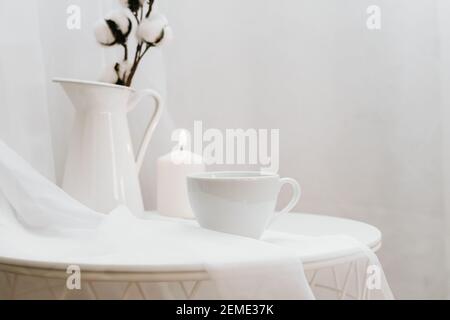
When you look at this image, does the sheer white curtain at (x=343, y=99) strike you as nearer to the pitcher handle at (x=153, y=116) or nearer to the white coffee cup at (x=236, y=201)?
the pitcher handle at (x=153, y=116)

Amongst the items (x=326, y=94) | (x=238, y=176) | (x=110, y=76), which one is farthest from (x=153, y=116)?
(x=326, y=94)

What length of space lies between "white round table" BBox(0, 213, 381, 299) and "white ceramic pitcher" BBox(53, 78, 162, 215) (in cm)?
9

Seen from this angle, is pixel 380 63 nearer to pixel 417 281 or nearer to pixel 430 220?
pixel 430 220

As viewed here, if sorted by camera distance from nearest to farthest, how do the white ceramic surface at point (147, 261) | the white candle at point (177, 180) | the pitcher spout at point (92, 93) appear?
the white ceramic surface at point (147, 261), the pitcher spout at point (92, 93), the white candle at point (177, 180)

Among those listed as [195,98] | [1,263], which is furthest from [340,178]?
[1,263]

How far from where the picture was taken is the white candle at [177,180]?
83 cm

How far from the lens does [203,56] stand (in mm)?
1061

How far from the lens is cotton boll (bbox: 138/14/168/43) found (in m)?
0.78

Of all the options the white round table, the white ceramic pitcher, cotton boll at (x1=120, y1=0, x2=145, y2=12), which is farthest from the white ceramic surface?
cotton boll at (x1=120, y1=0, x2=145, y2=12)

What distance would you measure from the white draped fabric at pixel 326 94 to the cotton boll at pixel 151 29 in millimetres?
191

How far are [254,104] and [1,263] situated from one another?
635 mm

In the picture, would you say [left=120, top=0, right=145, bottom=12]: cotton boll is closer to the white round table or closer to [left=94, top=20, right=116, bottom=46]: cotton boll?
[left=94, top=20, right=116, bottom=46]: cotton boll

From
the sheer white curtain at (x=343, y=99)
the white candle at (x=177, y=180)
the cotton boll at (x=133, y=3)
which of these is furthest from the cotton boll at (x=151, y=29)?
the sheer white curtain at (x=343, y=99)
